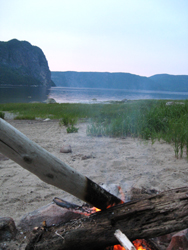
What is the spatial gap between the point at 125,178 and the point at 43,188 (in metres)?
1.44

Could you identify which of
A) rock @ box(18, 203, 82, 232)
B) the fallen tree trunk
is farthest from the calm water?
the fallen tree trunk

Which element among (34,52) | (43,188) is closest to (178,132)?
(43,188)

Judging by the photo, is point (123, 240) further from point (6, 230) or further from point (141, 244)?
point (6, 230)

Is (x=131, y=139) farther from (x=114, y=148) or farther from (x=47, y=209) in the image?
(x=47, y=209)

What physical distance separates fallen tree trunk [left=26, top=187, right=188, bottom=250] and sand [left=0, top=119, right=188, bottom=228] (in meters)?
0.96

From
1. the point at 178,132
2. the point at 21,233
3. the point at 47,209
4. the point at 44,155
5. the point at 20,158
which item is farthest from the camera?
the point at 178,132

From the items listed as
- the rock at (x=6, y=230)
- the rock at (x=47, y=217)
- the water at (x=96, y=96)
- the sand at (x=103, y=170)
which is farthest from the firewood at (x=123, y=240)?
the water at (x=96, y=96)

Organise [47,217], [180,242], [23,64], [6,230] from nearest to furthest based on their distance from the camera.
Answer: [180,242], [6,230], [47,217], [23,64]

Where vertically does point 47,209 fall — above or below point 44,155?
below

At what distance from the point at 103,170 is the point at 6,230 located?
2206 mm

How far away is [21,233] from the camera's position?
86.8 inches

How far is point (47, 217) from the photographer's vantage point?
7.50 ft

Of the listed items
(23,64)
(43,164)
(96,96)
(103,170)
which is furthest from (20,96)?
(23,64)

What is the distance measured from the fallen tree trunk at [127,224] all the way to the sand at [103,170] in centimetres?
96
